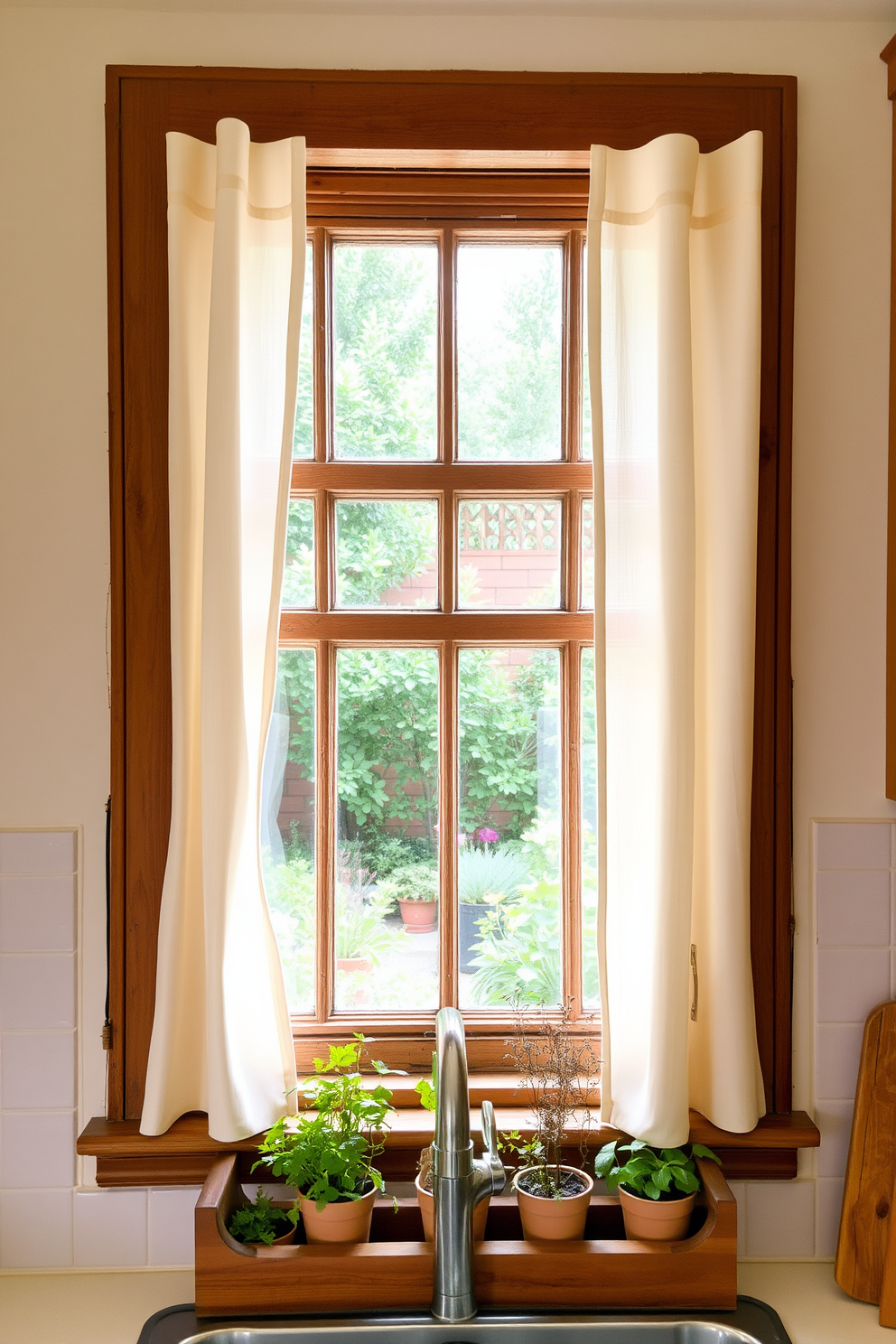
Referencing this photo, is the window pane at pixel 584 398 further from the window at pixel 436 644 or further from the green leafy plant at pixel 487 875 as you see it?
the green leafy plant at pixel 487 875

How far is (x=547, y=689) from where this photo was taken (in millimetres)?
1503

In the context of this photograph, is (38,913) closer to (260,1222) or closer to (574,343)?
(260,1222)

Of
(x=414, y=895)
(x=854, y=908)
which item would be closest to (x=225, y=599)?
(x=414, y=895)

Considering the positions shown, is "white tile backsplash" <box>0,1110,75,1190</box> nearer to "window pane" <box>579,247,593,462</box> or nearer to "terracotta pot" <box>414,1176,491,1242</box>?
"terracotta pot" <box>414,1176,491,1242</box>

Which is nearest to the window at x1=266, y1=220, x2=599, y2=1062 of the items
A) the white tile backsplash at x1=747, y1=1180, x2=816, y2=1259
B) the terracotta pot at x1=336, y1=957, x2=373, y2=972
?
the terracotta pot at x1=336, y1=957, x2=373, y2=972

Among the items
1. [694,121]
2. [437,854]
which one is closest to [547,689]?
[437,854]

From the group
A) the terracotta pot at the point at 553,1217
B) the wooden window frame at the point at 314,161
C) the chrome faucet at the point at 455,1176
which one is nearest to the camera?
the chrome faucet at the point at 455,1176

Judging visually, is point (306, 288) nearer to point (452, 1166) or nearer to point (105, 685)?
point (105, 685)

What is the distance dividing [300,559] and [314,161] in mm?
597

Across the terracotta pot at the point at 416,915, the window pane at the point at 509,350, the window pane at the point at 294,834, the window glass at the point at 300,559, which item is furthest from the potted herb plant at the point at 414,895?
the window pane at the point at 509,350

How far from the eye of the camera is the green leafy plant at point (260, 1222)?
1.25 metres

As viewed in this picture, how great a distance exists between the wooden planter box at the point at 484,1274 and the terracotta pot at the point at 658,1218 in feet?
0.07

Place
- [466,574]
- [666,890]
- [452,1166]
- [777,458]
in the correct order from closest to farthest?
[452,1166]
[666,890]
[777,458]
[466,574]

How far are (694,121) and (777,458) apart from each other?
511 mm
